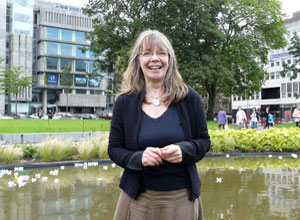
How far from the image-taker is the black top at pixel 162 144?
6.44 feet

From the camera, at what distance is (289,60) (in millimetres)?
62656

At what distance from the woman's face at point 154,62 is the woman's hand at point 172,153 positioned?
530 mm

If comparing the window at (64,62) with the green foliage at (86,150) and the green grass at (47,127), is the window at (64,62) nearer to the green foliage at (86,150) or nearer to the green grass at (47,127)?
the green grass at (47,127)

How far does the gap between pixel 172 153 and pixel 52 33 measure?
78.0 m

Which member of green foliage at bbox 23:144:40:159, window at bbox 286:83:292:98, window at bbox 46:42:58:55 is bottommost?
green foliage at bbox 23:144:40:159

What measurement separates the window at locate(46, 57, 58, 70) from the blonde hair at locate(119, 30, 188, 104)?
75436 millimetres

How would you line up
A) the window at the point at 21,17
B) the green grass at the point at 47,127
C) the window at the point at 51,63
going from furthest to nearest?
the window at the point at 51,63
the window at the point at 21,17
the green grass at the point at 47,127

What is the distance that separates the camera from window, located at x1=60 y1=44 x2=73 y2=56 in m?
75.4

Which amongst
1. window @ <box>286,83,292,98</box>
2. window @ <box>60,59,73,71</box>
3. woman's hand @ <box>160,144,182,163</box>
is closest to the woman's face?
woman's hand @ <box>160,144,182,163</box>

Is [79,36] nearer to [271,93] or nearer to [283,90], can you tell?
[271,93]

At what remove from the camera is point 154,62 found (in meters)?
2.10

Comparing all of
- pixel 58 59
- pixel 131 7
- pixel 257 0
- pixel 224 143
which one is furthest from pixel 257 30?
pixel 58 59

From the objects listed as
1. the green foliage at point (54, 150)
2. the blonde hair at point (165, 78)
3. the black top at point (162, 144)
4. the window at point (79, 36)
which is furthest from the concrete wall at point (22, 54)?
the black top at point (162, 144)

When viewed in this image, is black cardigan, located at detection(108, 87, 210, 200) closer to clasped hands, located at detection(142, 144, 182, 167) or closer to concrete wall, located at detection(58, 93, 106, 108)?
clasped hands, located at detection(142, 144, 182, 167)
